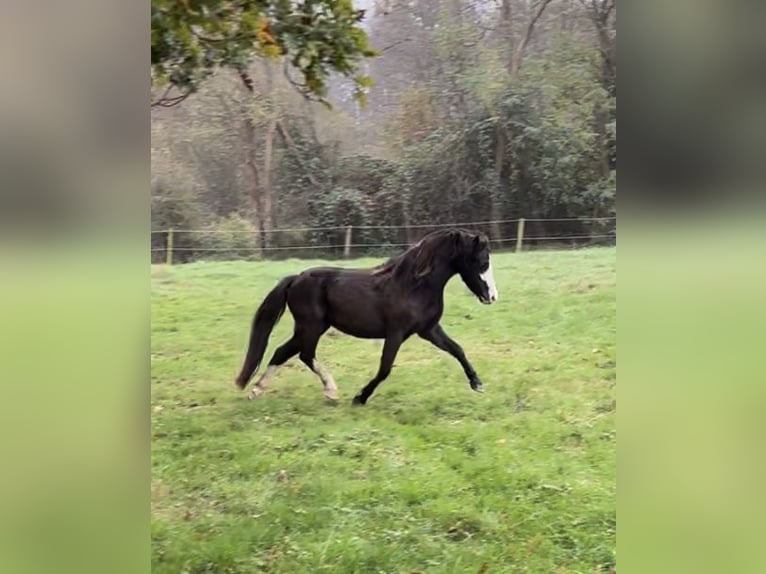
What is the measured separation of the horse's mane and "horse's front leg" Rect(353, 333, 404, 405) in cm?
16

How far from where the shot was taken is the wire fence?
66.2 inches

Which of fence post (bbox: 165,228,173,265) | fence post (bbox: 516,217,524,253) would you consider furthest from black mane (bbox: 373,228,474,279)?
fence post (bbox: 165,228,173,265)

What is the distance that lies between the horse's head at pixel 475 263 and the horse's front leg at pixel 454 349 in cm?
12

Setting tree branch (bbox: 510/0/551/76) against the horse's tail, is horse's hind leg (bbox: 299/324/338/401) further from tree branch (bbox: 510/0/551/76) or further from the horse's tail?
tree branch (bbox: 510/0/551/76)

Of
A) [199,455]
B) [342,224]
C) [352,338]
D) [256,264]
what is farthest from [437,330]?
[199,455]

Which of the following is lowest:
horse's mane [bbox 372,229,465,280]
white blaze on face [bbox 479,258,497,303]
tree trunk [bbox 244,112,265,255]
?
white blaze on face [bbox 479,258,497,303]

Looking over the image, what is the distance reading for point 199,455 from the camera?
1.67 metres

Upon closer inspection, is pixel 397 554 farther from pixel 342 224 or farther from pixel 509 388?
pixel 342 224

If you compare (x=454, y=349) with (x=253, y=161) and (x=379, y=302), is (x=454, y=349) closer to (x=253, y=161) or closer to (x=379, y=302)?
(x=379, y=302)

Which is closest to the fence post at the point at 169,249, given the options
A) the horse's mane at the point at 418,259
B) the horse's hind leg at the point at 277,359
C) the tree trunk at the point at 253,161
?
the tree trunk at the point at 253,161

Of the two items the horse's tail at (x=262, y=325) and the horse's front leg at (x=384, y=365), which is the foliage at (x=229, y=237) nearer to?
the horse's tail at (x=262, y=325)

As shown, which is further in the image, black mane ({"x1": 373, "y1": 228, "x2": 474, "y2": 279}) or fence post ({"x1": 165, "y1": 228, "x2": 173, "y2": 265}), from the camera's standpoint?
black mane ({"x1": 373, "y1": 228, "x2": 474, "y2": 279})

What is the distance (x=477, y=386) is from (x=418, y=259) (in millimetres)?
336
